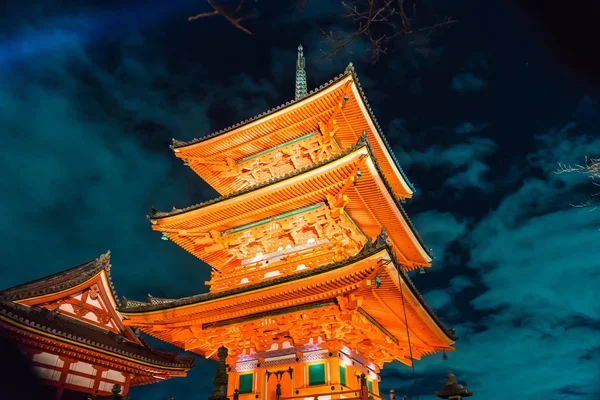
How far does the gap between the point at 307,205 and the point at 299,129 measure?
12.8 ft

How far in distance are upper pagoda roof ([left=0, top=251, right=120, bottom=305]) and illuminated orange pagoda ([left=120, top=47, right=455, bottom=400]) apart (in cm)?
427

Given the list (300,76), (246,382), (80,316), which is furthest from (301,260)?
(300,76)

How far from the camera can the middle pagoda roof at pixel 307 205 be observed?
1316cm

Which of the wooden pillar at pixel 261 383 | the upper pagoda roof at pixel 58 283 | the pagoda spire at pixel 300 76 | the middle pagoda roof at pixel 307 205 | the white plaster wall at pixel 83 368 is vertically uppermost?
the pagoda spire at pixel 300 76

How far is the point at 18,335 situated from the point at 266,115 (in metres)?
12.1

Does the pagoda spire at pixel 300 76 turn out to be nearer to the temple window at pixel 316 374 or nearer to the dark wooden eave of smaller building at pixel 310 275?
the dark wooden eave of smaller building at pixel 310 275

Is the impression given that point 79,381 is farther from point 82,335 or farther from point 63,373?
point 82,335

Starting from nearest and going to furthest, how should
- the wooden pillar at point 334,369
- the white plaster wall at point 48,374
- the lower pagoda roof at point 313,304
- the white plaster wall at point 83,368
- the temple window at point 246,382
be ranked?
the lower pagoda roof at point 313,304 → the wooden pillar at point 334,369 → the temple window at point 246,382 → the white plaster wall at point 48,374 → the white plaster wall at point 83,368

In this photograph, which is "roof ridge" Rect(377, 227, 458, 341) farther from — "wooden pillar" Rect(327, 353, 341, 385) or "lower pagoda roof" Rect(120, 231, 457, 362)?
"wooden pillar" Rect(327, 353, 341, 385)

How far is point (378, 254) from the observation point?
409 inches

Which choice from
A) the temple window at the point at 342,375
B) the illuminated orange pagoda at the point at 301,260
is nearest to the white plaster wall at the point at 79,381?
the illuminated orange pagoda at the point at 301,260

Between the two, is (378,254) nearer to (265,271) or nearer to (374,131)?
(265,271)

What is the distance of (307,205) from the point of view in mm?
14648

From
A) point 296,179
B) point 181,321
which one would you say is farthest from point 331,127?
point 181,321
